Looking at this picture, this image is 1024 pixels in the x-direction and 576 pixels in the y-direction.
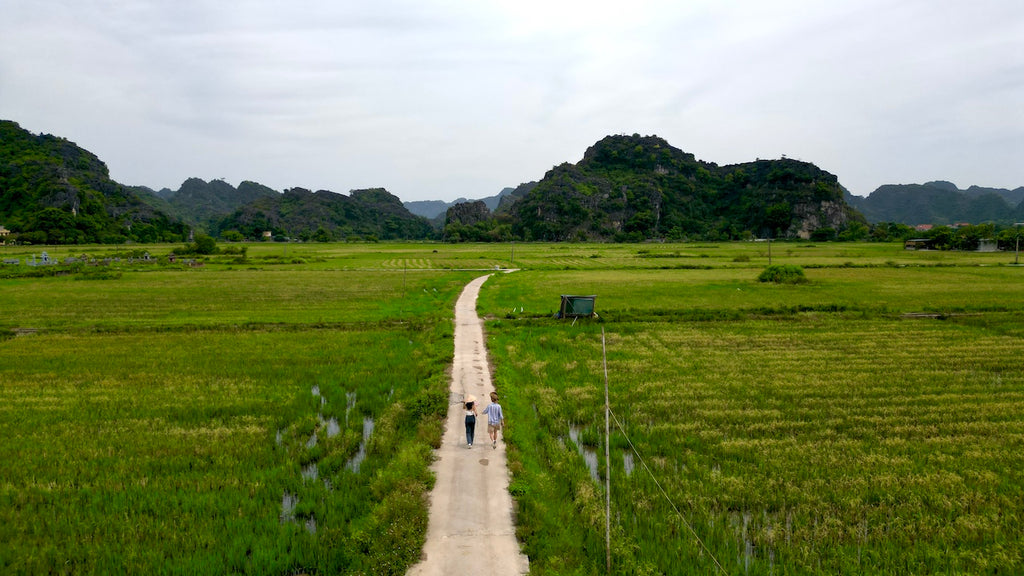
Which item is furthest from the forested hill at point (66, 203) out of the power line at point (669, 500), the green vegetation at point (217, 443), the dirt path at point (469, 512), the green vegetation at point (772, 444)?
the power line at point (669, 500)

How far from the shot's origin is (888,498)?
9.80 meters

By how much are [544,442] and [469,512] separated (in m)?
3.66

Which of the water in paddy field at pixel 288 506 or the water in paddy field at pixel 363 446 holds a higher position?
the water in paddy field at pixel 363 446

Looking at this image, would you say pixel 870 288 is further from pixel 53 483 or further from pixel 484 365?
pixel 53 483

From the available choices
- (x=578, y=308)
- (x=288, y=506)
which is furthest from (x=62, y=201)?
(x=288, y=506)

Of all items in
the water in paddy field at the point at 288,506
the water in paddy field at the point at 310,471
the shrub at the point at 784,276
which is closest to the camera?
the water in paddy field at the point at 288,506

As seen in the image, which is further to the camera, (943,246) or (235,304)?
(943,246)

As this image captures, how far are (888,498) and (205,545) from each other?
1291 centimetres

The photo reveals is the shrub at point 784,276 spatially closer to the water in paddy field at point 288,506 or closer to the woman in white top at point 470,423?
the woman in white top at point 470,423

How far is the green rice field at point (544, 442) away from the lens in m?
8.30

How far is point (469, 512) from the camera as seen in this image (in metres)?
9.08

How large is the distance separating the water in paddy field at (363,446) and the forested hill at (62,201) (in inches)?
5427

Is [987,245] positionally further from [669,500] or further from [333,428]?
[333,428]

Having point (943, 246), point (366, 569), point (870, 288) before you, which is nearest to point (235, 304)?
point (366, 569)
